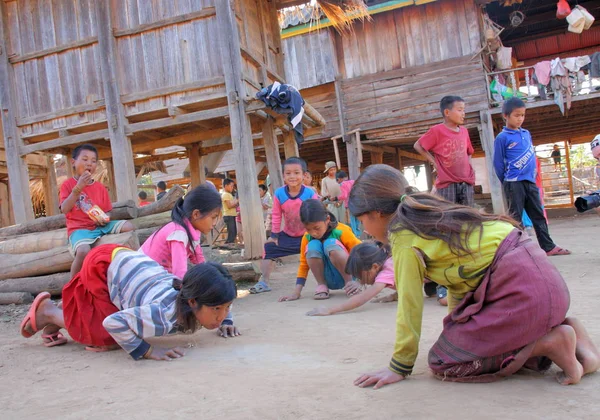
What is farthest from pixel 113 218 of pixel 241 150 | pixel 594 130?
pixel 594 130

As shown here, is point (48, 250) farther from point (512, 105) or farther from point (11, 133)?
point (512, 105)

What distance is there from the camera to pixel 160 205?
598cm

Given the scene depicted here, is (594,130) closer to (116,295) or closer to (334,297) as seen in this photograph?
(334,297)

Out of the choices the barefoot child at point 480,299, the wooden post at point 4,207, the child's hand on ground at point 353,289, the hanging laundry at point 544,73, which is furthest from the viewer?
the wooden post at point 4,207

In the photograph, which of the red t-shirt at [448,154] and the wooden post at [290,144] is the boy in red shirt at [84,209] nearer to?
the red t-shirt at [448,154]

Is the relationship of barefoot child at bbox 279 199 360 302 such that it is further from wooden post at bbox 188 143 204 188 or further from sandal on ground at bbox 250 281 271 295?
wooden post at bbox 188 143 204 188

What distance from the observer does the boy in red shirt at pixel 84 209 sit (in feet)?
15.1

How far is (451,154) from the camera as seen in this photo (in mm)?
4641

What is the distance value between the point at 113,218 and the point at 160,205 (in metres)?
0.57

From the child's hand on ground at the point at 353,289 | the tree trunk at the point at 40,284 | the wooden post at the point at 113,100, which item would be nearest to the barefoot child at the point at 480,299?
the child's hand on ground at the point at 353,289

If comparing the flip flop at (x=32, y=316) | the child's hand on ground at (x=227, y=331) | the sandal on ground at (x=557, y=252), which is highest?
the flip flop at (x=32, y=316)

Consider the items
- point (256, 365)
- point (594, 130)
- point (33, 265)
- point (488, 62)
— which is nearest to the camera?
point (256, 365)

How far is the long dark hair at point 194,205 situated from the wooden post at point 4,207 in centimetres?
1076

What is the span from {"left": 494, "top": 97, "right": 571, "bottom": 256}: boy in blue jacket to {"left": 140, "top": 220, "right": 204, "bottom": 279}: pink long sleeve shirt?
3529 mm
